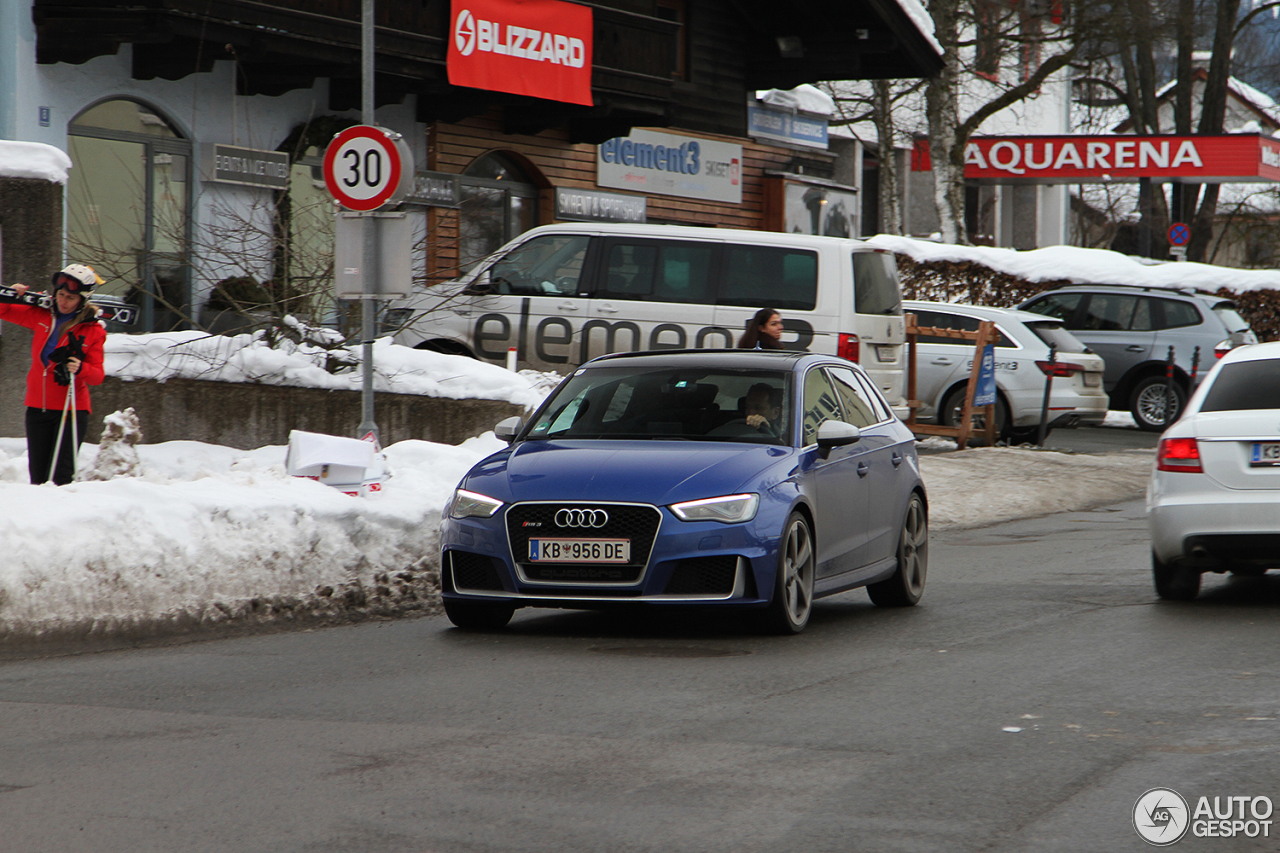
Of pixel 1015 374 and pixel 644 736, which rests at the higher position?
pixel 1015 374

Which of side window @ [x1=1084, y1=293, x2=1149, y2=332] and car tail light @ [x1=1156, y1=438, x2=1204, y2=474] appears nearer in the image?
car tail light @ [x1=1156, y1=438, x2=1204, y2=474]

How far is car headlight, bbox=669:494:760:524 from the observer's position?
27.6 ft

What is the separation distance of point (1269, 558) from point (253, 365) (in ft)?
27.9

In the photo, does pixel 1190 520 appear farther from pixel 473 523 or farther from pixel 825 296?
pixel 825 296

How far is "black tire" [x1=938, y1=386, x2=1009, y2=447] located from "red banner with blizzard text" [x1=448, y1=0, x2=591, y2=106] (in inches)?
238

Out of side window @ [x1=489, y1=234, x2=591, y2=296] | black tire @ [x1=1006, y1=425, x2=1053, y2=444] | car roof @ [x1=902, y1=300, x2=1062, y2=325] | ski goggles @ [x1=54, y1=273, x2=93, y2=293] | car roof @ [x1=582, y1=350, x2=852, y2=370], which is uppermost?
side window @ [x1=489, y1=234, x2=591, y2=296]

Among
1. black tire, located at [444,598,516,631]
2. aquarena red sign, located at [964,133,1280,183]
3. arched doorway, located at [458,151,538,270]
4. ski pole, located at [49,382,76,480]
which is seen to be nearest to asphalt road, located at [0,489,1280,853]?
black tire, located at [444,598,516,631]

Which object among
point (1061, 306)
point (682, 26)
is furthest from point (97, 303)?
point (682, 26)

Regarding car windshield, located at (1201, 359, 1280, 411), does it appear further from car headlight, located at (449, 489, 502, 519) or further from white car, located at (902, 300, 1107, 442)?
white car, located at (902, 300, 1107, 442)

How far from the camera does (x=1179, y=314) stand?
1002 inches

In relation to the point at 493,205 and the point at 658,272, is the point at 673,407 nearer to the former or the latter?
the point at 658,272

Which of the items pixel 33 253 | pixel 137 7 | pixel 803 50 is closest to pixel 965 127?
pixel 803 50

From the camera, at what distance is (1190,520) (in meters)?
9.73

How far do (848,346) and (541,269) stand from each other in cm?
315
